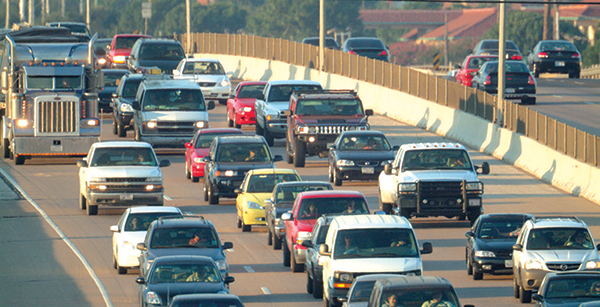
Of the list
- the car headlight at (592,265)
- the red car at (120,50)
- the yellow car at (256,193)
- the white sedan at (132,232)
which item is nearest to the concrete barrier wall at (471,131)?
the red car at (120,50)

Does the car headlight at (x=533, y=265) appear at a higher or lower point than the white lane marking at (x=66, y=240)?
higher

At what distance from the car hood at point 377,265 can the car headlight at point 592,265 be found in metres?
3.14

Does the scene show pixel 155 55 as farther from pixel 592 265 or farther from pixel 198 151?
pixel 592 265

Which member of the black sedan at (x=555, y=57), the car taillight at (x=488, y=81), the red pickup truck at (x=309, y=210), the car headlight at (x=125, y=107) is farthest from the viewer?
the black sedan at (x=555, y=57)

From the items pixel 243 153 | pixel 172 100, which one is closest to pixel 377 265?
pixel 243 153

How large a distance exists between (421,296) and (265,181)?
12.6 meters

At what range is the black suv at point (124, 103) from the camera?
42.4 metres

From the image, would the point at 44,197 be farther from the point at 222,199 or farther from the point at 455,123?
the point at 455,123

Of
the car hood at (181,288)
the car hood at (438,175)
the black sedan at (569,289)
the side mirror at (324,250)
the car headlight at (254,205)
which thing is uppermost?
the car hood at (438,175)

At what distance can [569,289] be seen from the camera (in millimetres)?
15656

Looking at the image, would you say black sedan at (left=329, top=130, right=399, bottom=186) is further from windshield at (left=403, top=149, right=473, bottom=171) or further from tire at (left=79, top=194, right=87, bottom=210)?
tire at (left=79, top=194, right=87, bottom=210)

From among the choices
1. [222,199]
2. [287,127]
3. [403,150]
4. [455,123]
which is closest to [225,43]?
[455,123]

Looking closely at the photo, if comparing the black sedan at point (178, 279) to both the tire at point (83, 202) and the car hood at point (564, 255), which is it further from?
the tire at point (83, 202)

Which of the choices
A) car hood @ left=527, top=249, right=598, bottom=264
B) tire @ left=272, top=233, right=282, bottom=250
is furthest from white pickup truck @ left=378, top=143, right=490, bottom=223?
car hood @ left=527, top=249, right=598, bottom=264
